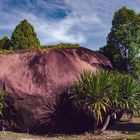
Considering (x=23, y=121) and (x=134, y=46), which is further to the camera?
(x=134, y=46)

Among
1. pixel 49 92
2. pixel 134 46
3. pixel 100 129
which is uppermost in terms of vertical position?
pixel 134 46

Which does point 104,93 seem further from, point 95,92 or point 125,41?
point 125,41

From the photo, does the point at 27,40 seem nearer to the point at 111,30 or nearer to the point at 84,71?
the point at 111,30

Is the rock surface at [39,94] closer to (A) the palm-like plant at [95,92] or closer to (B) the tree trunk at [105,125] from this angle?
(B) the tree trunk at [105,125]

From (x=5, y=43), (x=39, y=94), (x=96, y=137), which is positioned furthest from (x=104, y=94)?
(x=5, y=43)

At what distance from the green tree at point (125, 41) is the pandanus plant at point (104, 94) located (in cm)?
477

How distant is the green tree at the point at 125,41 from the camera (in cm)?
2475

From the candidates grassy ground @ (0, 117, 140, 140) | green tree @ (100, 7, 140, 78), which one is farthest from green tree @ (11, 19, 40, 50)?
grassy ground @ (0, 117, 140, 140)

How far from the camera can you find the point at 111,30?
25.5 metres

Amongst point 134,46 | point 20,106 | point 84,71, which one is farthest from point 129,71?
point 20,106

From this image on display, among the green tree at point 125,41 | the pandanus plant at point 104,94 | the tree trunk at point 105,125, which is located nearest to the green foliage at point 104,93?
the pandanus plant at point 104,94

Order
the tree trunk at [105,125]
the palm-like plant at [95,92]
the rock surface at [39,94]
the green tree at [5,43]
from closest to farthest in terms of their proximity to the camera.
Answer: the palm-like plant at [95,92], the tree trunk at [105,125], the rock surface at [39,94], the green tree at [5,43]

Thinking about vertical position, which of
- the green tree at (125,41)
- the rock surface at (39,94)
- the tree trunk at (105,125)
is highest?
the green tree at (125,41)

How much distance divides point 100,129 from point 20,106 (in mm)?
3564
